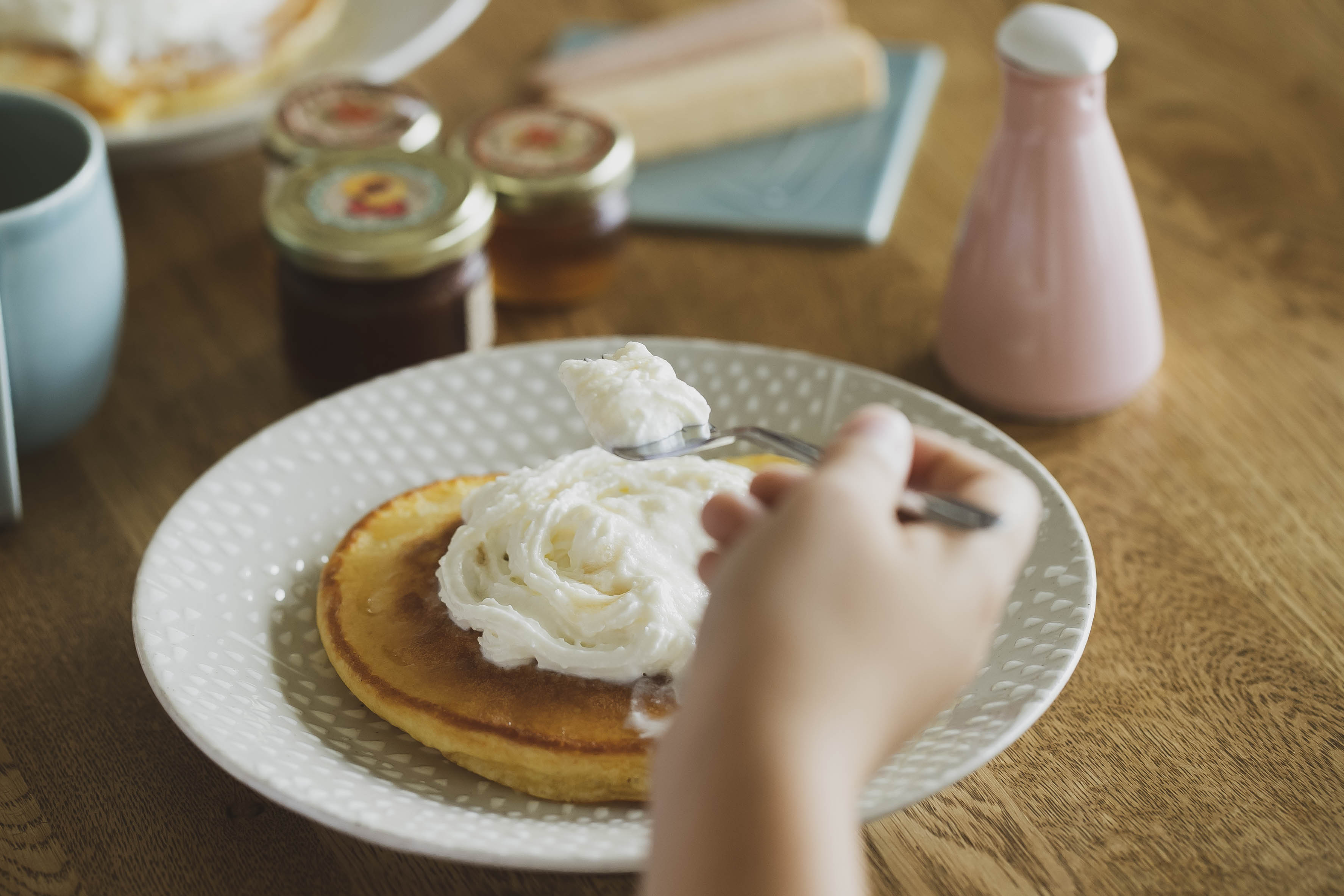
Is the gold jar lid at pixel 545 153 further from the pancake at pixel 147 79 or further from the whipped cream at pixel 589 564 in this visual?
the whipped cream at pixel 589 564

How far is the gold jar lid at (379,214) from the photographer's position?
3.83 feet

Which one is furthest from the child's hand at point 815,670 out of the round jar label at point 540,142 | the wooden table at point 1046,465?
the round jar label at point 540,142

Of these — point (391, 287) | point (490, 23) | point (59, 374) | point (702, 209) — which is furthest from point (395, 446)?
point (490, 23)

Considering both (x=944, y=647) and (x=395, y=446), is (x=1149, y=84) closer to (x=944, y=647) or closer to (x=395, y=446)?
(x=395, y=446)

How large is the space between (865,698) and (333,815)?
33cm

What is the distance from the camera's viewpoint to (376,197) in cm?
123

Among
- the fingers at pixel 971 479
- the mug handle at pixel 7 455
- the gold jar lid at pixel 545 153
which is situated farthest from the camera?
the gold jar lid at pixel 545 153

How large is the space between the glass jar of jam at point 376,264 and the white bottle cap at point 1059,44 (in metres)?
0.51

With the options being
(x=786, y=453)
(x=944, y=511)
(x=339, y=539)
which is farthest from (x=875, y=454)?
(x=339, y=539)

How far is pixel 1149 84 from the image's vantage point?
1.79 metres

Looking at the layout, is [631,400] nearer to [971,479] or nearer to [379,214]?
[971,479]

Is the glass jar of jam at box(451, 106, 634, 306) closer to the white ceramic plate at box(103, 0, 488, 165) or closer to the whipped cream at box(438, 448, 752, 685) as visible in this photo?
the white ceramic plate at box(103, 0, 488, 165)

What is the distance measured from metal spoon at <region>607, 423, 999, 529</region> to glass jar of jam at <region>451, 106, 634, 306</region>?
1.54 feet

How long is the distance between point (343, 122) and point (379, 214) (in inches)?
9.5
